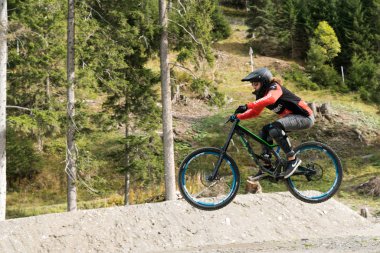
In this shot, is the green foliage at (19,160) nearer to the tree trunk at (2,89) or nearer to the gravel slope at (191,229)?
the tree trunk at (2,89)

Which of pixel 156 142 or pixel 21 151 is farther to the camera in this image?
pixel 21 151

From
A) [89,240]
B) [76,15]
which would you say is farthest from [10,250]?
[76,15]

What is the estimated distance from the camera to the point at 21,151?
25875mm

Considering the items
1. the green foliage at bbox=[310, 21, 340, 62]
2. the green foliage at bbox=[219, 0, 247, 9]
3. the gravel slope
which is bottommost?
the gravel slope

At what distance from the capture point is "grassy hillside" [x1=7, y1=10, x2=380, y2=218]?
71.9 feet

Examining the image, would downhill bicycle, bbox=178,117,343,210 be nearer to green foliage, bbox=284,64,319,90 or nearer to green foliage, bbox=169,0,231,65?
green foliage, bbox=169,0,231,65

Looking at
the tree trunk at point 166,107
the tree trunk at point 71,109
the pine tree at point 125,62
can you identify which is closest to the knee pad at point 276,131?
the tree trunk at point 166,107

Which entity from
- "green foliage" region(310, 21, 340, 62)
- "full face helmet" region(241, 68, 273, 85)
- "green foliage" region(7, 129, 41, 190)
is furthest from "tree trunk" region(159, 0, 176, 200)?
A: "green foliage" region(310, 21, 340, 62)

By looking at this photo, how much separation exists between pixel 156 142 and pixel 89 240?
8.02m

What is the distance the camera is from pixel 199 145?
3109 cm

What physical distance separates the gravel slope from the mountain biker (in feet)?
22.6

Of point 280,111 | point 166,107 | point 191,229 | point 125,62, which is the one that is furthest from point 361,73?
point 280,111

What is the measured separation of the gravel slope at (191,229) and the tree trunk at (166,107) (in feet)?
5.98

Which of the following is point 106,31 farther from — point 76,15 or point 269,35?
point 269,35
